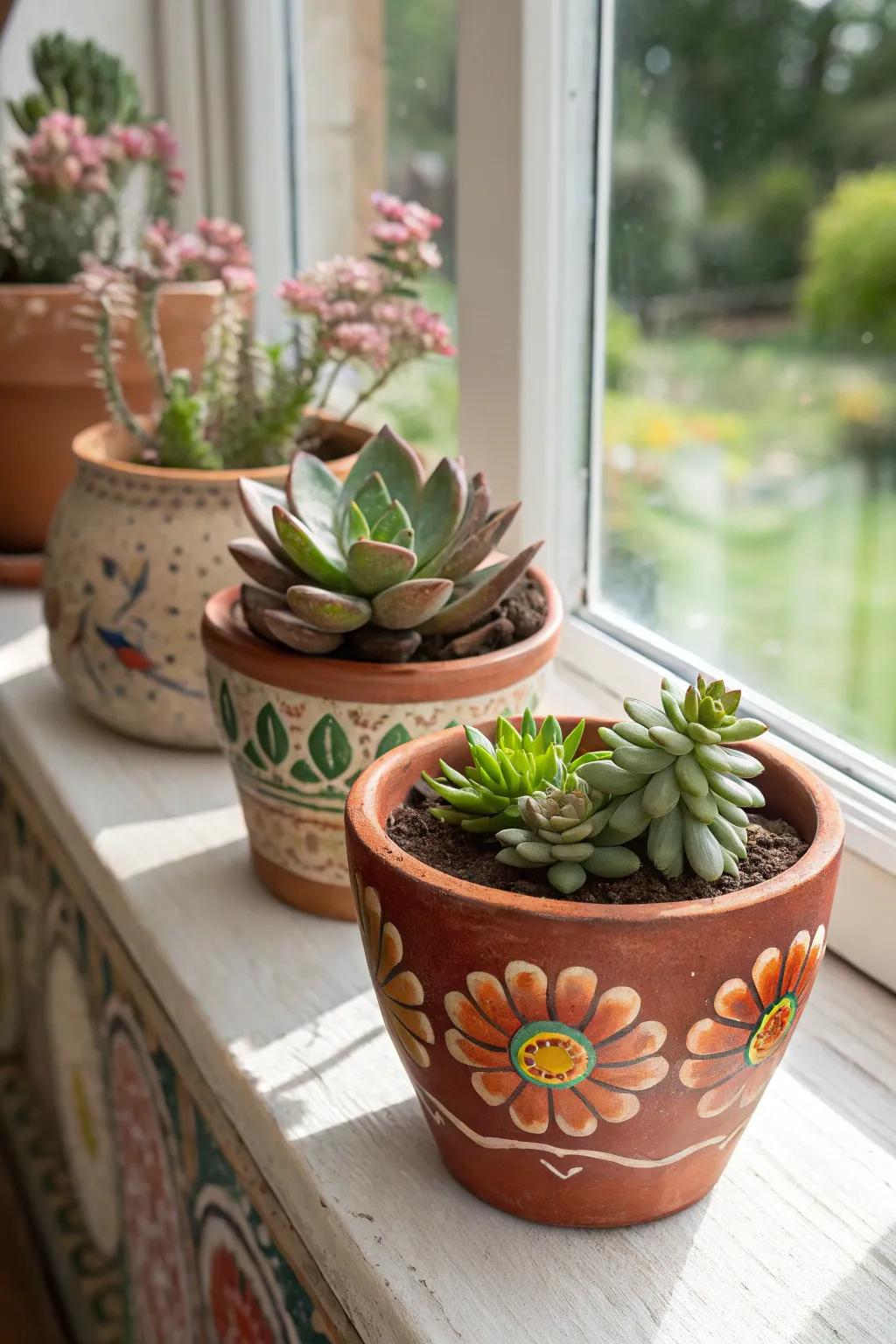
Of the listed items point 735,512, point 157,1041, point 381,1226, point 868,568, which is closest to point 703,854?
point 381,1226

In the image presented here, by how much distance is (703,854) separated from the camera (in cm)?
45

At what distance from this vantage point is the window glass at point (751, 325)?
944mm

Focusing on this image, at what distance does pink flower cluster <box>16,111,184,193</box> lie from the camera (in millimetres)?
1064

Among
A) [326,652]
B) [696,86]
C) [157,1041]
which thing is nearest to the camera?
[326,652]

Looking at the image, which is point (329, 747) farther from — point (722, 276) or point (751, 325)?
point (751, 325)

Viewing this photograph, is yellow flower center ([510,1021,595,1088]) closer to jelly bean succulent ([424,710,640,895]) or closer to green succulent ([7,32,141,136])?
jelly bean succulent ([424,710,640,895])

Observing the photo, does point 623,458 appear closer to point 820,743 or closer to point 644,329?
point 644,329

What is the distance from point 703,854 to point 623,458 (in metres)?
0.68

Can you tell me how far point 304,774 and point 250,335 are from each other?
1.54 ft

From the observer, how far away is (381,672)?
0.63 meters

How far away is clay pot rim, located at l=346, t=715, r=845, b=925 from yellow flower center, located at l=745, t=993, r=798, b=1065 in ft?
0.14

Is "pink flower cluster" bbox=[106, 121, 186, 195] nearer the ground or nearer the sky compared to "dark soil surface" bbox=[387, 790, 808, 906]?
nearer the sky

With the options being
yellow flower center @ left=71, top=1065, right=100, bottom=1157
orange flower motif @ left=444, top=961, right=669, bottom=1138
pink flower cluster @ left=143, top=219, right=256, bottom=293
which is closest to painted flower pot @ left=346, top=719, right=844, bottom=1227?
orange flower motif @ left=444, top=961, right=669, bottom=1138

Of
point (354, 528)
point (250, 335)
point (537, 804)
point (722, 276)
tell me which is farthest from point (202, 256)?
point (537, 804)
